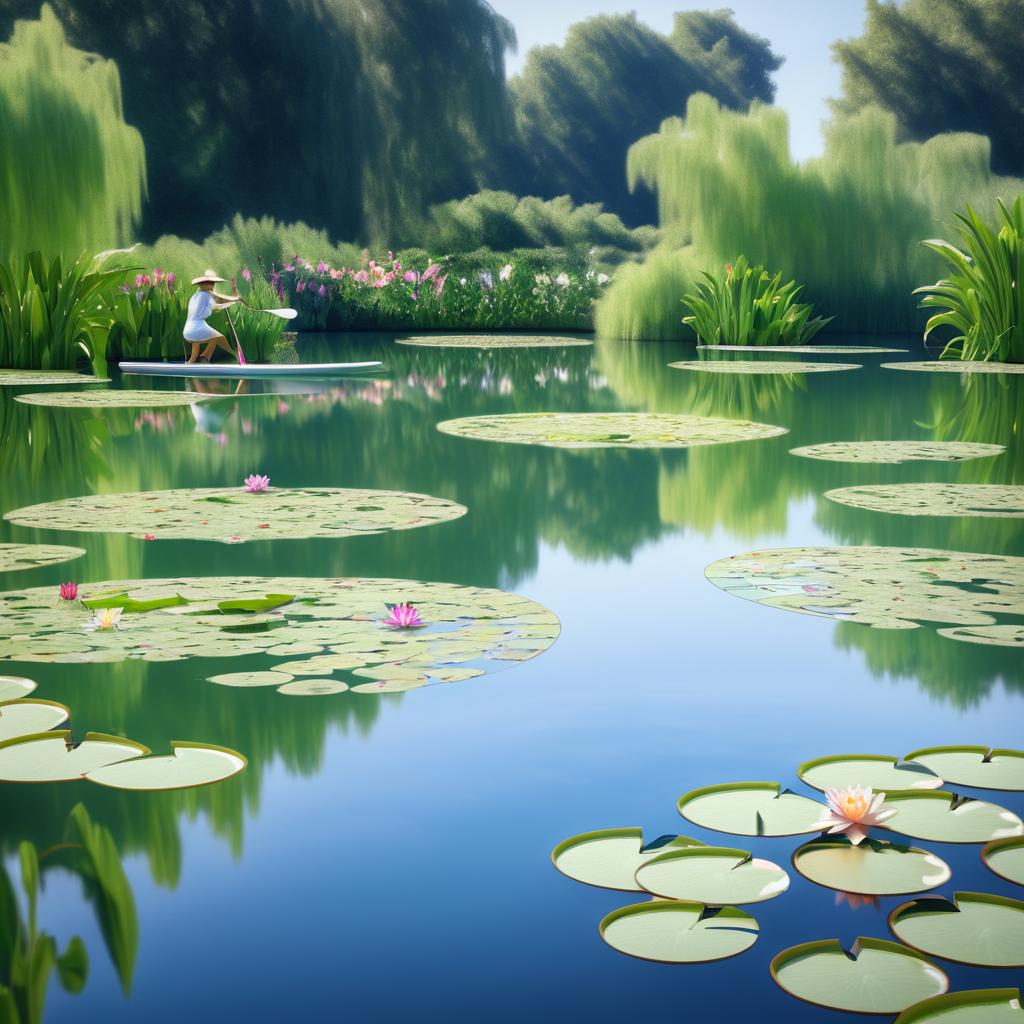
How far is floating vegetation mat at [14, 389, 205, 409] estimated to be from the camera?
26.3 ft

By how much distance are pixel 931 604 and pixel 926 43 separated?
29572mm

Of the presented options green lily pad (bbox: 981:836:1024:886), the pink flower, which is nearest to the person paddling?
the pink flower

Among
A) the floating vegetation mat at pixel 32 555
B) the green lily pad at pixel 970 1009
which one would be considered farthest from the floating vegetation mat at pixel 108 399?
the green lily pad at pixel 970 1009

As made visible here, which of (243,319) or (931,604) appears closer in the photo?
(931,604)

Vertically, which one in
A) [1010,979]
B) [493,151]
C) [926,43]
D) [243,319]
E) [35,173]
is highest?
[926,43]

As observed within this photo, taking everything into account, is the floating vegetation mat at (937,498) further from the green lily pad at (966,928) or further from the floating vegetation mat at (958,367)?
the floating vegetation mat at (958,367)

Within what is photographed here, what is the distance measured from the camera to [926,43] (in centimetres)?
3017

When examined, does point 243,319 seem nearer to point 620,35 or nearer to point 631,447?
point 631,447

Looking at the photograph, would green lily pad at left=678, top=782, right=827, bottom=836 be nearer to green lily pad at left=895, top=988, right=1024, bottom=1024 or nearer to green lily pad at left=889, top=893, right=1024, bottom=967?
green lily pad at left=889, top=893, right=1024, bottom=967

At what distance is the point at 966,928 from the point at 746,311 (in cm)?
1273

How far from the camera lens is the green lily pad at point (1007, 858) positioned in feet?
6.23

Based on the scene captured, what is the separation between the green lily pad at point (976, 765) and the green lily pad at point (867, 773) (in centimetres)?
3

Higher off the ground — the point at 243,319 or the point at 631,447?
the point at 243,319

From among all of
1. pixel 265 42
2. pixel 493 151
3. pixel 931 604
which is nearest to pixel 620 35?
pixel 493 151
